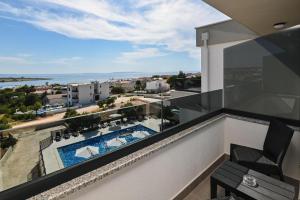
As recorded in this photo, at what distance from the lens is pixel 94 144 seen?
1.81m

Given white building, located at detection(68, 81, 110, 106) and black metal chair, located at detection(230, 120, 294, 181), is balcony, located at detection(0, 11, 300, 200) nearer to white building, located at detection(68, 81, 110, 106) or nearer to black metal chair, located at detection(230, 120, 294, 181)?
black metal chair, located at detection(230, 120, 294, 181)

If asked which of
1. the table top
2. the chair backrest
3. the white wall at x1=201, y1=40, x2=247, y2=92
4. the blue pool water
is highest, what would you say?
the white wall at x1=201, y1=40, x2=247, y2=92

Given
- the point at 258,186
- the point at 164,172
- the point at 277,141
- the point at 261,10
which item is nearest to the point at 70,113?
the point at 164,172

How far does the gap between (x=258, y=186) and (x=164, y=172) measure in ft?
3.37

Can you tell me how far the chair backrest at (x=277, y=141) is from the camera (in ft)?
8.34

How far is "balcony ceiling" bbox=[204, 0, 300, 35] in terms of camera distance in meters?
1.79

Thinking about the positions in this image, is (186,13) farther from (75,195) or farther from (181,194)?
(75,195)

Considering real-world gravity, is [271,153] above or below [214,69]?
below

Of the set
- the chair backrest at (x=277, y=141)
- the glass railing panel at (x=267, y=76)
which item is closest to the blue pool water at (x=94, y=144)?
the chair backrest at (x=277, y=141)

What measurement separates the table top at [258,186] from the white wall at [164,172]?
554mm

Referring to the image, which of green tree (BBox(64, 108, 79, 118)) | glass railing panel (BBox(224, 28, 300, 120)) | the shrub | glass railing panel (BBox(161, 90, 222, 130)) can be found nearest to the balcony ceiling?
glass railing panel (BBox(224, 28, 300, 120))

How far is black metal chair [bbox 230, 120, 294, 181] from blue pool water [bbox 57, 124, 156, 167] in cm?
148

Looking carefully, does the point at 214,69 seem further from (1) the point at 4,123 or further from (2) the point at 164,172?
(1) the point at 4,123

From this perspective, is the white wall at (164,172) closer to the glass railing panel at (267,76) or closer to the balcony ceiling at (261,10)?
the glass railing panel at (267,76)
